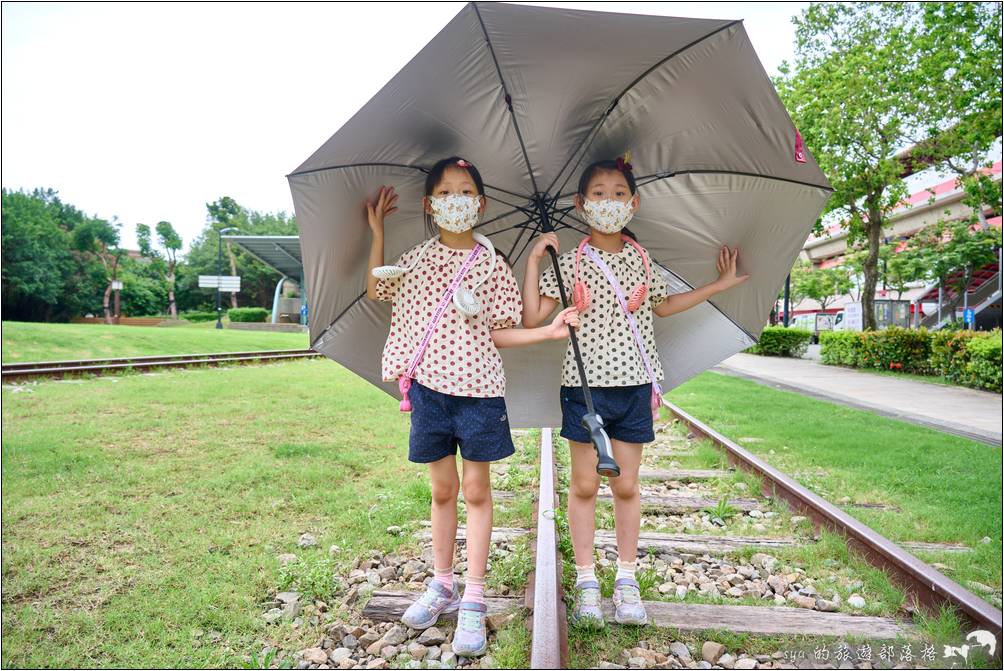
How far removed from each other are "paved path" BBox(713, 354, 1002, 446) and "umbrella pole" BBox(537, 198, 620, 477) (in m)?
6.25

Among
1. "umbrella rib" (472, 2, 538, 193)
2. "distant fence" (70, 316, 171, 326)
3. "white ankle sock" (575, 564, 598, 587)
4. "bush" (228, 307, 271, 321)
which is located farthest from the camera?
"distant fence" (70, 316, 171, 326)

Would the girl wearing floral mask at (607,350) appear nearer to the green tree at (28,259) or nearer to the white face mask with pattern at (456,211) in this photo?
the white face mask with pattern at (456,211)

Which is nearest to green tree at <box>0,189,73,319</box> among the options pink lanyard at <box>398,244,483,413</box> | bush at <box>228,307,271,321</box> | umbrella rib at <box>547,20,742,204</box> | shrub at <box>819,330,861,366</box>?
bush at <box>228,307,271,321</box>

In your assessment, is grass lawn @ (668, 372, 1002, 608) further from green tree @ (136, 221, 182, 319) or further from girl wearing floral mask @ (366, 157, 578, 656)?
green tree @ (136, 221, 182, 319)

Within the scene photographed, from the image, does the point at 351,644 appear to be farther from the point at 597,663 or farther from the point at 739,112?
the point at 739,112

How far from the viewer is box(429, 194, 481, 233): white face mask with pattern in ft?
8.59

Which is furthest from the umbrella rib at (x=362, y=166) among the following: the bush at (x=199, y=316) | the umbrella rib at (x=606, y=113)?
the bush at (x=199, y=316)

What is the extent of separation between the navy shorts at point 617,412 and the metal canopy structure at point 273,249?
116 ft

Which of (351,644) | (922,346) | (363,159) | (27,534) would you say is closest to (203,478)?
(27,534)

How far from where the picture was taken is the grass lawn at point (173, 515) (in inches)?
103

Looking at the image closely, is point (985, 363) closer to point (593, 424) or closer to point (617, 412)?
point (617, 412)

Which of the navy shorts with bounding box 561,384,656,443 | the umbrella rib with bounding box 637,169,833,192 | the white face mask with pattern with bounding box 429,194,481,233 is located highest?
the umbrella rib with bounding box 637,169,833,192

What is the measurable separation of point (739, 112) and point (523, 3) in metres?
1.05

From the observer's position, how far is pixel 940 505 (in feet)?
14.3
